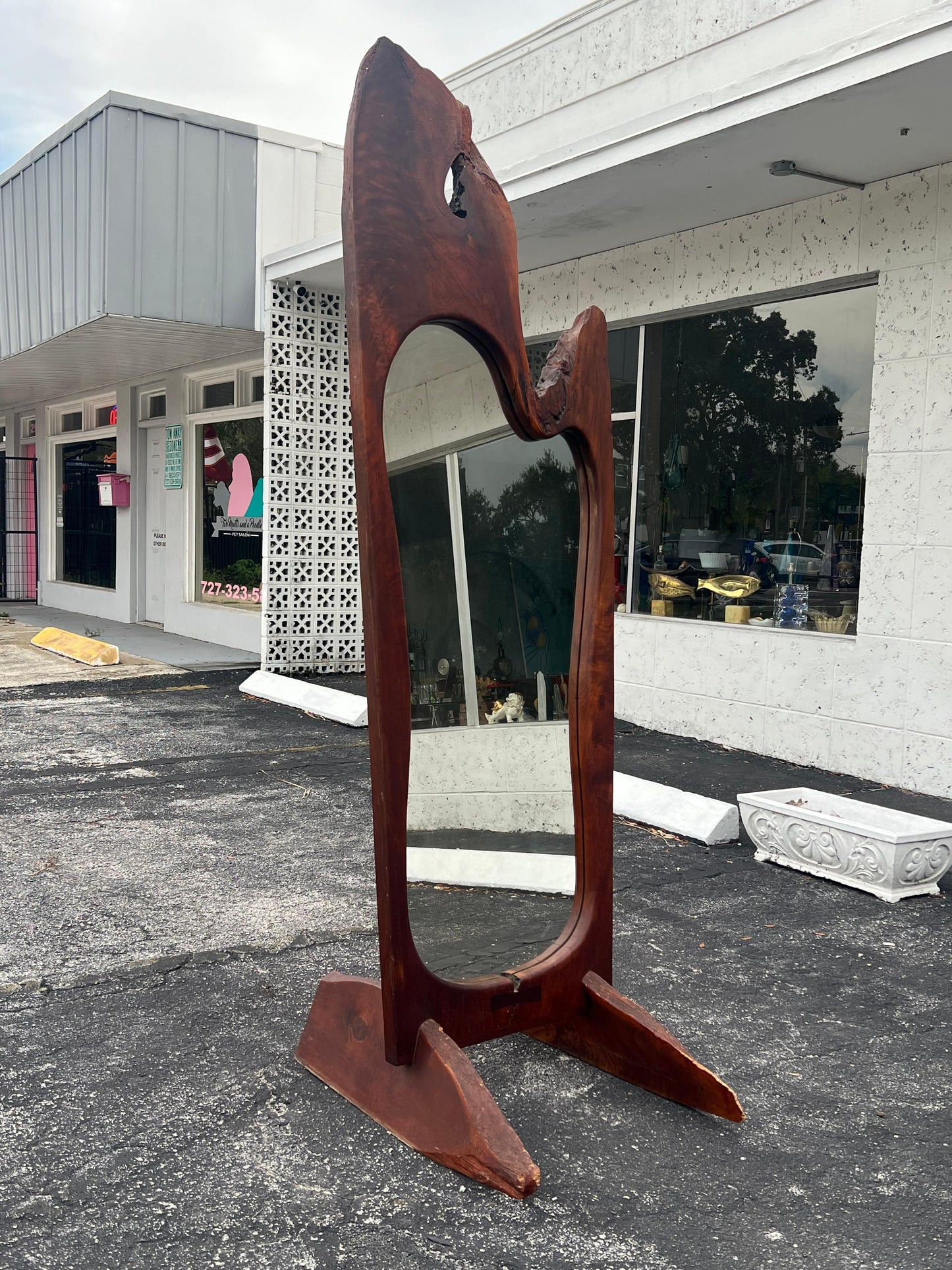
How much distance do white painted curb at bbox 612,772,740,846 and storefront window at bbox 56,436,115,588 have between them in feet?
36.1

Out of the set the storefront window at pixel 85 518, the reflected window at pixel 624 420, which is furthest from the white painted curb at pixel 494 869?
the storefront window at pixel 85 518

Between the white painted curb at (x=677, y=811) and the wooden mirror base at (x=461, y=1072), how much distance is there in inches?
89.2

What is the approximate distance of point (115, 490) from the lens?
14367 mm

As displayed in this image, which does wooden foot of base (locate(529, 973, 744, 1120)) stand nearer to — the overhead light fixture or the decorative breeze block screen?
the overhead light fixture

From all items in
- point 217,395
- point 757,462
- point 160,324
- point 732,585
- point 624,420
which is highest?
point 160,324

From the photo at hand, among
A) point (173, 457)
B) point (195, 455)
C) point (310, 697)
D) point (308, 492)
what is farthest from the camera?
point (173, 457)

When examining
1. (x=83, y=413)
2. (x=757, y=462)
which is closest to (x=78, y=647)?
(x=83, y=413)

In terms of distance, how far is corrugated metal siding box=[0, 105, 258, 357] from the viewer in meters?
9.57

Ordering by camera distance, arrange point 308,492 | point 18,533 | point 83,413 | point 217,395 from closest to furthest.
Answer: point 308,492, point 217,395, point 83,413, point 18,533

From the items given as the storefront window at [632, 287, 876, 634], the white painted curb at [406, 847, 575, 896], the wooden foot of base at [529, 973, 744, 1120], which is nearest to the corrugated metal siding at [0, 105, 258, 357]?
the storefront window at [632, 287, 876, 634]

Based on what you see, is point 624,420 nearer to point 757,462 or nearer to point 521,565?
point 757,462

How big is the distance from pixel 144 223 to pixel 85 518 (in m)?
7.28

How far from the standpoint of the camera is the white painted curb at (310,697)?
27.1ft

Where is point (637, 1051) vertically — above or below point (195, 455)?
below
